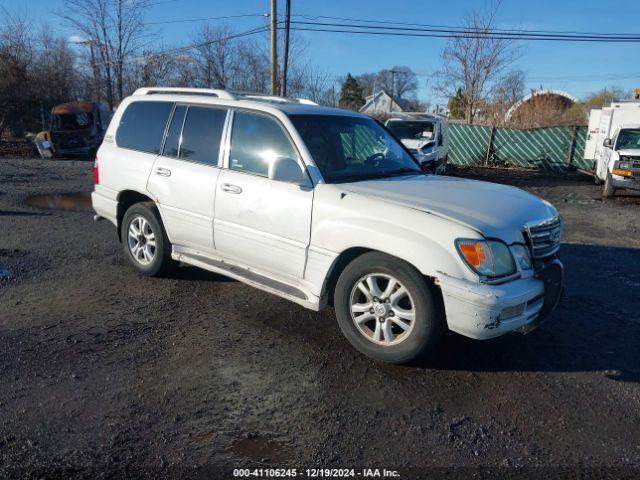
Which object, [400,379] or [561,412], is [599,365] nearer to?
[561,412]

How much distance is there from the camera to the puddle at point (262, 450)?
273 cm

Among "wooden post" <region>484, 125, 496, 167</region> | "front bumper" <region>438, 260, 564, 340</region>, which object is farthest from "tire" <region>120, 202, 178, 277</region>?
"wooden post" <region>484, 125, 496, 167</region>

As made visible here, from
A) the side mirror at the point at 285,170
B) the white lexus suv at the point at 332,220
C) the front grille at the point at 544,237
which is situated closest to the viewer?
the white lexus suv at the point at 332,220

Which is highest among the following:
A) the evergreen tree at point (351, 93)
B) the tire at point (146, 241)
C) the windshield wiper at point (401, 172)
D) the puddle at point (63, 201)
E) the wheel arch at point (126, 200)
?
the evergreen tree at point (351, 93)

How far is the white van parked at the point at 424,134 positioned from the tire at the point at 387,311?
10321mm

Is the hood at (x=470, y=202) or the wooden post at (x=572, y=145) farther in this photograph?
the wooden post at (x=572, y=145)

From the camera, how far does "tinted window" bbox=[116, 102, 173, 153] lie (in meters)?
5.25

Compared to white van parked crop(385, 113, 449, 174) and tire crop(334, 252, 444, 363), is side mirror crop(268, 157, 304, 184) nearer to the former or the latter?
tire crop(334, 252, 444, 363)

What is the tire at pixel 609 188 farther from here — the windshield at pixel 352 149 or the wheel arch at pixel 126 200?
the wheel arch at pixel 126 200

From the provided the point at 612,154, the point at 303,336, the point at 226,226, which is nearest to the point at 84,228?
the point at 226,226

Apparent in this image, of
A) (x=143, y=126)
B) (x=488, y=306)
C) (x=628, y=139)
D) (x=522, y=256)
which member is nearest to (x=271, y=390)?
(x=488, y=306)

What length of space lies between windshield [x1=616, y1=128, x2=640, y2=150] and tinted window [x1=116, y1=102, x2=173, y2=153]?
12.8 metres

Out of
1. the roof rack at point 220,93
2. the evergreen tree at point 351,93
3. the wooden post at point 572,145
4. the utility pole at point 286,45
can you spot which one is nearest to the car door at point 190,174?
the roof rack at point 220,93

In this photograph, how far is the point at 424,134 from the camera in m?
14.4
